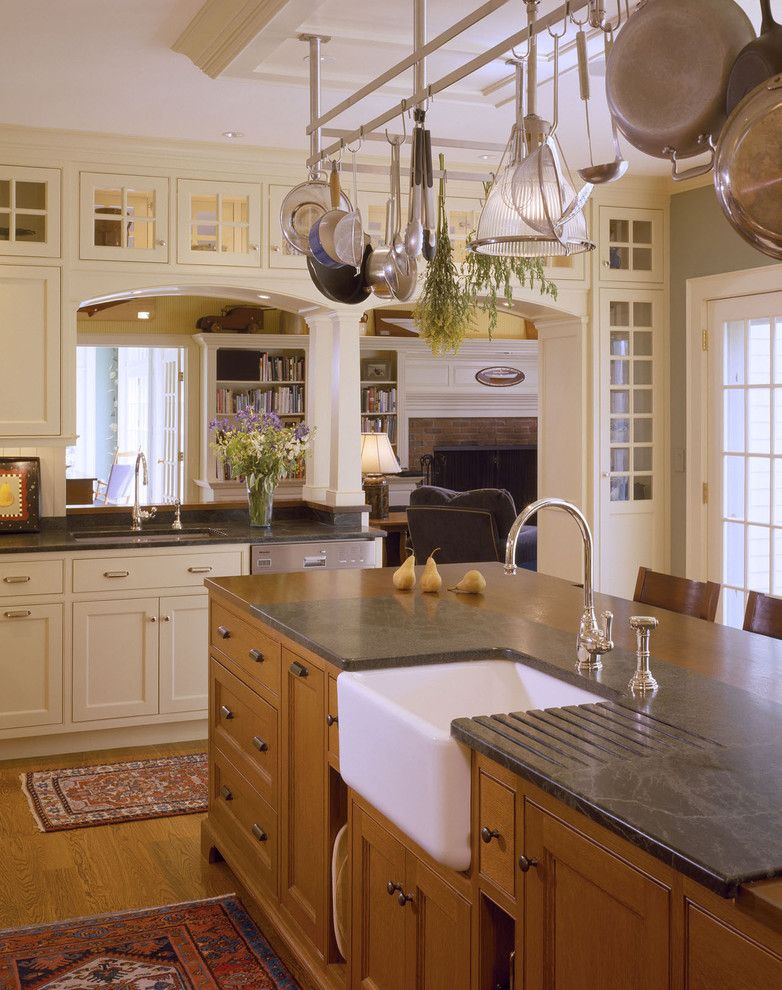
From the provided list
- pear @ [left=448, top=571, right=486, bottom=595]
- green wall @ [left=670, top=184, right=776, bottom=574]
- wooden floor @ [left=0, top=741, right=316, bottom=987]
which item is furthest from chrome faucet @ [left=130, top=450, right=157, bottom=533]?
green wall @ [left=670, top=184, right=776, bottom=574]

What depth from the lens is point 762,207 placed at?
5.04 feet

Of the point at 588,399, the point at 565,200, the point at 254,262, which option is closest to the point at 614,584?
the point at 588,399

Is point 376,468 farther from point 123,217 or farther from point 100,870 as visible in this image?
point 100,870

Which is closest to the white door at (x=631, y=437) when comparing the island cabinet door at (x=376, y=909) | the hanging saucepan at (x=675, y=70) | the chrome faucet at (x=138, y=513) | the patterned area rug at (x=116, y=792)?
the chrome faucet at (x=138, y=513)

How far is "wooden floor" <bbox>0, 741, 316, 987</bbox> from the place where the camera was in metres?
3.42

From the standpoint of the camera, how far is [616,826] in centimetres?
149

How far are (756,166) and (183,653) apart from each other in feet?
13.1

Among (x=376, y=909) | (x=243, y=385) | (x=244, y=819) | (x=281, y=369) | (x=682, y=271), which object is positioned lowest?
(x=244, y=819)

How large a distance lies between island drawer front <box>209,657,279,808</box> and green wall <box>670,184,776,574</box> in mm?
3234

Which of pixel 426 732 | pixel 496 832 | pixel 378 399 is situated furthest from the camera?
pixel 378 399

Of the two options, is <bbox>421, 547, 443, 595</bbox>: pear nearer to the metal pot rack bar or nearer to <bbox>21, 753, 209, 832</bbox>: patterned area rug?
the metal pot rack bar

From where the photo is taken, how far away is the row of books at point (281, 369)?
1044cm

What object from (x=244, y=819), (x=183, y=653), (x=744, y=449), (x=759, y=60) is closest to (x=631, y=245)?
(x=744, y=449)

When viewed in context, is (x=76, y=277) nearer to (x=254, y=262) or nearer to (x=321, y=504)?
(x=254, y=262)
